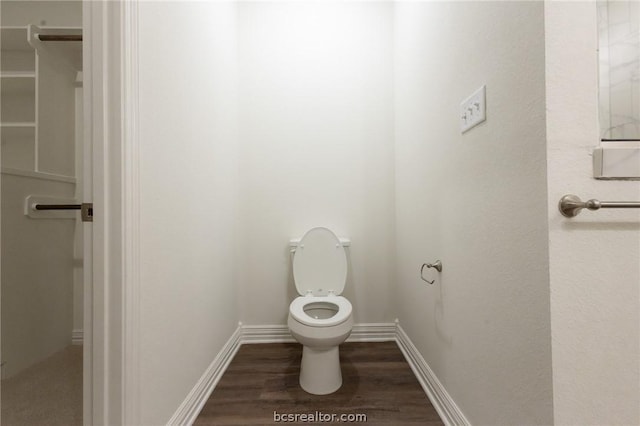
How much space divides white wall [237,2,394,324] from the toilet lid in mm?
169

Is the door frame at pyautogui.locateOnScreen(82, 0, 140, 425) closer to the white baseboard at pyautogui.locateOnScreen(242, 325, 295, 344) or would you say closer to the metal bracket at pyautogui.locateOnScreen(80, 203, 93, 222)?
the metal bracket at pyautogui.locateOnScreen(80, 203, 93, 222)

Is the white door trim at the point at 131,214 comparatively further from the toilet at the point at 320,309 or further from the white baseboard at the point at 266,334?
the white baseboard at the point at 266,334

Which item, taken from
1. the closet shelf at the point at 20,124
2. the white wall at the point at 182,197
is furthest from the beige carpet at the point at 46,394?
the closet shelf at the point at 20,124

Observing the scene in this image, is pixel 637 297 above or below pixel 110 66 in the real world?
below

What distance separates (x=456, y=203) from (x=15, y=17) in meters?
2.92

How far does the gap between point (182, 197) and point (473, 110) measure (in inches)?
46.9

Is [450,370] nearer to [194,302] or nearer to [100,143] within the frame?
[194,302]

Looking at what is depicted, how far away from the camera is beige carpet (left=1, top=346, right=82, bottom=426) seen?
47.7 inches

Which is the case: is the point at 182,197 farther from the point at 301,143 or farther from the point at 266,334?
the point at 266,334

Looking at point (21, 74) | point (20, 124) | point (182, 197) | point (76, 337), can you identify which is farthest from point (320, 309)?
point (21, 74)

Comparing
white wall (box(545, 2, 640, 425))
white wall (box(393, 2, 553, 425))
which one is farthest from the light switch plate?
white wall (box(545, 2, 640, 425))

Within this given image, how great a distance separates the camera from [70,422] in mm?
1191

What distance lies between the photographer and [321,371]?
1.39 meters

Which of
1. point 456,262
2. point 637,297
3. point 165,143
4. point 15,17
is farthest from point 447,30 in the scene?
point 15,17
